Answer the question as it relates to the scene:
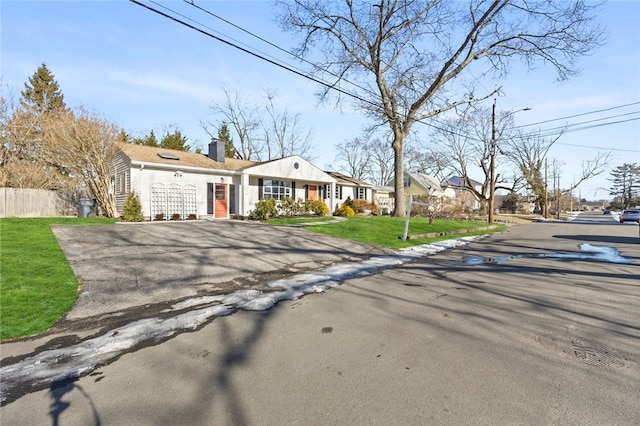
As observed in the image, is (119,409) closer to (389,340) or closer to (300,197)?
(389,340)

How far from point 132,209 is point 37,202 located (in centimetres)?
721

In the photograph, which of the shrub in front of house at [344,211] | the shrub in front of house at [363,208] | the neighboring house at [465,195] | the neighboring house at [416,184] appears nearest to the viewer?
the shrub in front of house at [344,211]

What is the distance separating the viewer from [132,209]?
46.7 ft

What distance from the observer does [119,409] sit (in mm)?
2506

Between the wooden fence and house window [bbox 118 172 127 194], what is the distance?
3127 millimetres

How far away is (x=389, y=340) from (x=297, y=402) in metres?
1.55

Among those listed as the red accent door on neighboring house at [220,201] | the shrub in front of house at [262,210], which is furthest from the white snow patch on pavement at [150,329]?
the red accent door on neighboring house at [220,201]

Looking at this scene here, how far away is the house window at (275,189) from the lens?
20.3 m

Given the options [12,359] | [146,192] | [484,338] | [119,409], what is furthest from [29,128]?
[484,338]

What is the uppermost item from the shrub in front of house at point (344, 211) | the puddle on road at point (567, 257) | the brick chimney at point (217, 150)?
the brick chimney at point (217, 150)

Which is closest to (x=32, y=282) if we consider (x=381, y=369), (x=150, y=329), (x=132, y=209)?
(x=150, y=329)

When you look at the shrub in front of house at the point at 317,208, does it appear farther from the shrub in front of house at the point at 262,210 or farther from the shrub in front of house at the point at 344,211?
the shrub in front of house at the point at 262,210

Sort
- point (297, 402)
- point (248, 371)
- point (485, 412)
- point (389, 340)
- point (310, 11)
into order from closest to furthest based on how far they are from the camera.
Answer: point (485, 412)
point (297, 402)
point (248, 371)
point (389, 340)
point (310, 11)

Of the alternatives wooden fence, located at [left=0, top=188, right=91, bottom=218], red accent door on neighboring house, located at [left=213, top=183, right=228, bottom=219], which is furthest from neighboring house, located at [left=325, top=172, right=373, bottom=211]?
wooden fence, located at [left=0, top=188, right=91, bottom=218]
